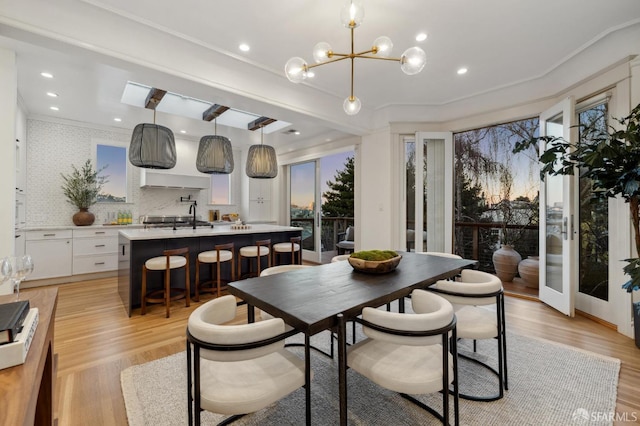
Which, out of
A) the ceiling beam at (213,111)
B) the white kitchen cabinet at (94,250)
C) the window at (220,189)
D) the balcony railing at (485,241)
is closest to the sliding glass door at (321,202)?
the balcony railing at (485,241)

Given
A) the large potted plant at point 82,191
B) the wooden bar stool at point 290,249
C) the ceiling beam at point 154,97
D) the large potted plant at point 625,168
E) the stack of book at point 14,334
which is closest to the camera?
the stack of book at point 14,334

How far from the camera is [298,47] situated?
306 cm

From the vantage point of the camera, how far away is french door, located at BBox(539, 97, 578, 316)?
129 inches

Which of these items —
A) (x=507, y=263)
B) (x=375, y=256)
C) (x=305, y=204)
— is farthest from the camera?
(x=305, y=204)

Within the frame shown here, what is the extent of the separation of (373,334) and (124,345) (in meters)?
2.52

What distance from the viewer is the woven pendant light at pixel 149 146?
3.50 meters

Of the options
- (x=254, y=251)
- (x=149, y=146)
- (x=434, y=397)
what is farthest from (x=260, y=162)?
(x=434, y=397)

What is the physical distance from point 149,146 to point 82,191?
2.76 m

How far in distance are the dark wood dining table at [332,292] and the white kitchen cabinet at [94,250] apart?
459cm

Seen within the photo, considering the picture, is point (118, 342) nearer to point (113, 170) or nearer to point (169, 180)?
point (169, 180)

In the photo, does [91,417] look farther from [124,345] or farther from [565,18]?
[565,18]

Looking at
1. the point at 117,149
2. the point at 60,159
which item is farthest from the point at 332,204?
the point at 60,159

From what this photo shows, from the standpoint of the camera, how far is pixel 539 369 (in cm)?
225

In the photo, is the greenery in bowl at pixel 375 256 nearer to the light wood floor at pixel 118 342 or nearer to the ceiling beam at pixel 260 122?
the light wood floor at pixel 118 342
